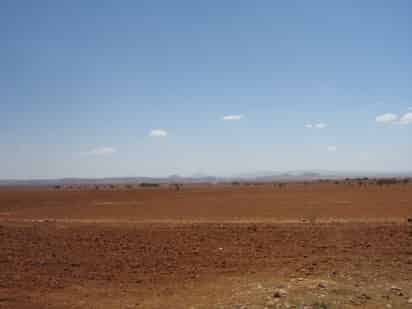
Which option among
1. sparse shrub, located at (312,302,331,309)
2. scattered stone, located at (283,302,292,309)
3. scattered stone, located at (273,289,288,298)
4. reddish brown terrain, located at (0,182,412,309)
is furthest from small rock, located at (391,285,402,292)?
scattered stone, located at (283,302,292,309)

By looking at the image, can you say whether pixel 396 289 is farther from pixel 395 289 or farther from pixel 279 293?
pixel 279 293

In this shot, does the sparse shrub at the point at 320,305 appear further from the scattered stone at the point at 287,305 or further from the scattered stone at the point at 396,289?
the scattered stone at the point at 396,289

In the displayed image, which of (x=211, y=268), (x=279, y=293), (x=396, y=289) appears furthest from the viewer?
(x=211, y=268)

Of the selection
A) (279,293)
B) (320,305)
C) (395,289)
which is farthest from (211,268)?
(395,289)

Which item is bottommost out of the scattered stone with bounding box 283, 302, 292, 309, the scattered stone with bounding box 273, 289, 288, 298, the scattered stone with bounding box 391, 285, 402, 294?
the scattered stone with bounding box 391, 285, 402, 294

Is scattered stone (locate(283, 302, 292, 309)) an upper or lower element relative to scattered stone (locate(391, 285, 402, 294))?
upper

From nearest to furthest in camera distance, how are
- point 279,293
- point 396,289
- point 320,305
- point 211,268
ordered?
point 320,305
point 279,293
point 396,289
point 211,268

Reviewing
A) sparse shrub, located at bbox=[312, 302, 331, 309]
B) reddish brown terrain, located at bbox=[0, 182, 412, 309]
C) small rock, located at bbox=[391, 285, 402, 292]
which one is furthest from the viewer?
small rock, located at bbox=[391, 285, 402, 292]

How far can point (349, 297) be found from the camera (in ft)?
21.6

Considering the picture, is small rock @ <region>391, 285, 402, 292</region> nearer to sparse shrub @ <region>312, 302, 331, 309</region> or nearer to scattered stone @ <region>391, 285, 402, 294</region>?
scattered stone @ <region>391, 285, 402, 294</region>

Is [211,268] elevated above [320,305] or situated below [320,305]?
below

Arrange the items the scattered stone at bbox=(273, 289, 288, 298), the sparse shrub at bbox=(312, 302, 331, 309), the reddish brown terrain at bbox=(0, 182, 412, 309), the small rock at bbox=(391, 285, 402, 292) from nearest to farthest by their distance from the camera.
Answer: the sparse shrub at bbox=(312, 302, 331, 309), the scattered stone at bbox=(273, 289, 288, 298), the reddish brown terrain at bbox=(0, 182, 412, 309), the small rock at bbox=(391, 285, 402, 292)

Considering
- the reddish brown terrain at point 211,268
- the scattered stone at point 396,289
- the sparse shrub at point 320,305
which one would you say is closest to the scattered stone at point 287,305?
the reddish brown terrain at point 211,268

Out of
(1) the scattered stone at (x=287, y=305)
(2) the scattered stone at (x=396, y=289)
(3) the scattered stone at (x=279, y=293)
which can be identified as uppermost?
(3) the scattered stone at (x=279, y=293)
